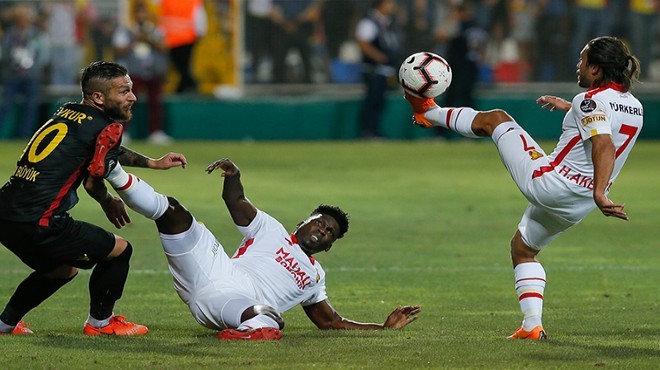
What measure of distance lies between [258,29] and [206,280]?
1837cm

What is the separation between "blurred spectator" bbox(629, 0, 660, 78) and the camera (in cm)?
2495

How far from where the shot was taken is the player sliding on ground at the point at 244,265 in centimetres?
726

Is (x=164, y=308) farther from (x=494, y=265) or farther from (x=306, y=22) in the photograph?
(x=306, y=22)

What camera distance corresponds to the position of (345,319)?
7.83 meters

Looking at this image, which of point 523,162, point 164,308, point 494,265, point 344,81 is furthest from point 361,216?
point 344,81

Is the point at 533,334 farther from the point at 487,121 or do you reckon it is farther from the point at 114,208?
the point at 114,208

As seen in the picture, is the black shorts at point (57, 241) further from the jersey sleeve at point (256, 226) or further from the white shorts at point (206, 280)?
the jersey sleeve at point (256, 226)

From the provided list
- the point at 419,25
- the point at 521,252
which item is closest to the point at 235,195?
the point at 521,252

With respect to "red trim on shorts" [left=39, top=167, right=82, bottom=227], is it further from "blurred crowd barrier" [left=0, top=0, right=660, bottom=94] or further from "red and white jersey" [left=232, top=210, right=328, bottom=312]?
"blurred crowd barrier" [left=0, top=0, right=660, bottom=94]

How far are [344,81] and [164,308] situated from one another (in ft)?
54.5

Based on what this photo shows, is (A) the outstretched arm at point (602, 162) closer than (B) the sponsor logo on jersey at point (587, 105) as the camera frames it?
Yes

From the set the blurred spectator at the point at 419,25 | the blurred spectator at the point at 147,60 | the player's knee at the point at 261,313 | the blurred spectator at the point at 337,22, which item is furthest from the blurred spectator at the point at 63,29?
the player's knee at the point at 261,313

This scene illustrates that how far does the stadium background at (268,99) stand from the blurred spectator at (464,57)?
0.62 meters

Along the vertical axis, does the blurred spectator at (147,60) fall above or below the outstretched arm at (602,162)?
below
